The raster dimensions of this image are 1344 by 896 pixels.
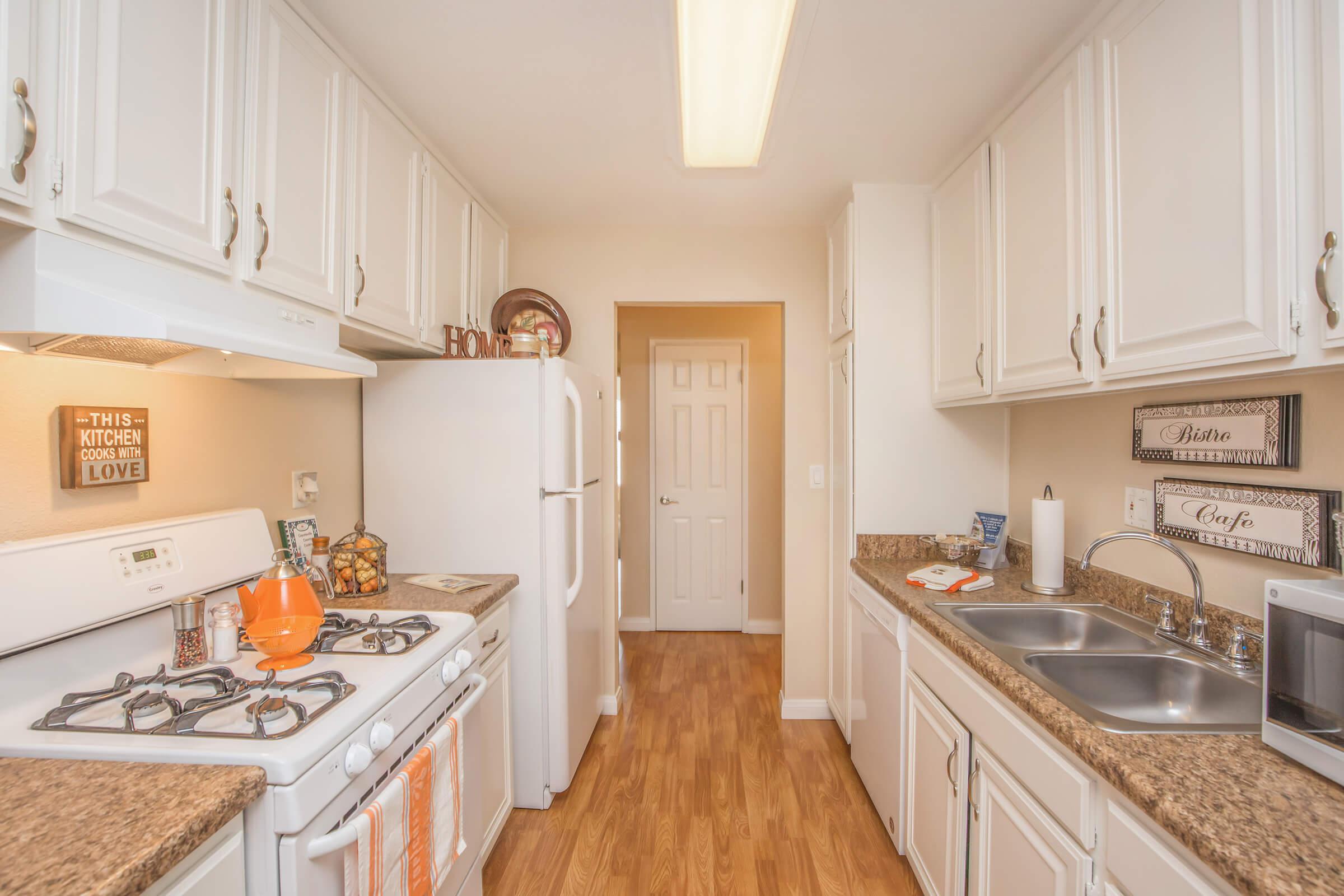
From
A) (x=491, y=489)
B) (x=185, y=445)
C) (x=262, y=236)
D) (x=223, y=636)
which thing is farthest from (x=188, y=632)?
(x=491, y=489)

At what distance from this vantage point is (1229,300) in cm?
105

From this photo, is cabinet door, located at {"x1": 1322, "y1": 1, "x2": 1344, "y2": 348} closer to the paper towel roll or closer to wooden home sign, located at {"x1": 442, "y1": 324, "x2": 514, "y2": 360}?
the paper towel roll

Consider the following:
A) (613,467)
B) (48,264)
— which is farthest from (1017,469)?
(48,264)

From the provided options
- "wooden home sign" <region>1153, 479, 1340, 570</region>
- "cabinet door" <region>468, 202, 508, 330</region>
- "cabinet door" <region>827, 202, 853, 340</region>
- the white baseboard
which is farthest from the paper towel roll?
"cabinet door" <region>468, 202, 508, 330</region>

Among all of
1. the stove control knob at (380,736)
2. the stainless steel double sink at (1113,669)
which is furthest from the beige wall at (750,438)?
the stove control knob at (380,736)

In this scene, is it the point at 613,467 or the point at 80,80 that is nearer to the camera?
the point at 80,80

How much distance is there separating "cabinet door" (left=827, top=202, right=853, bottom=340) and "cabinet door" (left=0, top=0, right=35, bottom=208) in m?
2.31

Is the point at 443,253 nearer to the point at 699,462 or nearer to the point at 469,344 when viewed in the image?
the point at 469,344

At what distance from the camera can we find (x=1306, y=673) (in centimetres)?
86

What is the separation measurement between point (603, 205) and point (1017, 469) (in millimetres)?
2083

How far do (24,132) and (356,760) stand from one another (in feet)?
3.50

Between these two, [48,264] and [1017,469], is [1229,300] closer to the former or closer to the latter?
[1017,469]

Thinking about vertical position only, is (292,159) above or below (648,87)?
below

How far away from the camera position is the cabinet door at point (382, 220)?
163 cm
